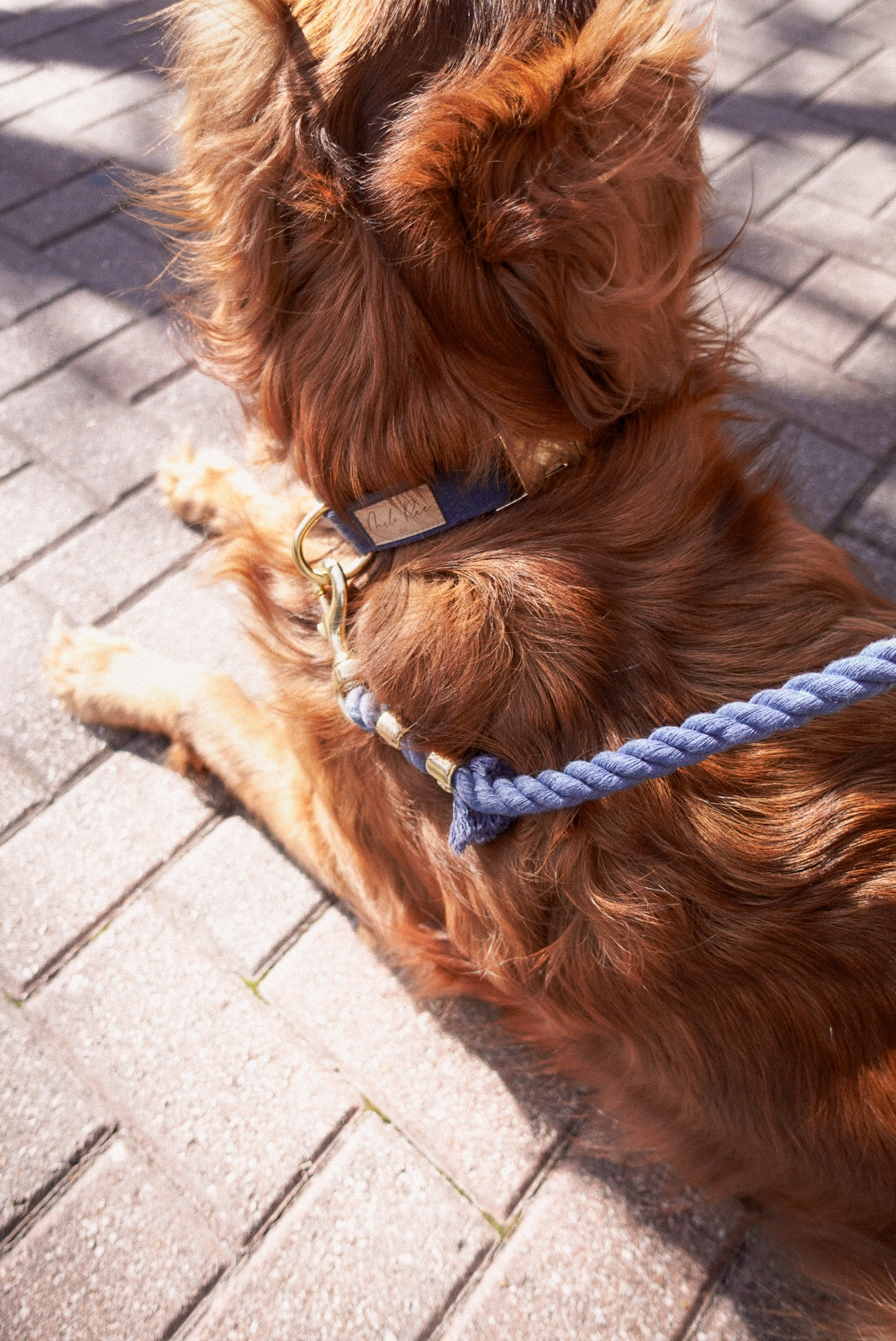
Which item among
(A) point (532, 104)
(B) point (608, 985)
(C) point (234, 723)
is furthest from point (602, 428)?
(C) point (234, 723)

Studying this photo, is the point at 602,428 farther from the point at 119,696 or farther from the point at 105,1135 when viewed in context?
the point at 105,1135

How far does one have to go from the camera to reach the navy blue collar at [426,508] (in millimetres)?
1301

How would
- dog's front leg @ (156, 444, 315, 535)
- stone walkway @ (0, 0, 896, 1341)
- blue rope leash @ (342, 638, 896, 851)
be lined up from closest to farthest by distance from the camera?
1. blue rope leash @ (342, 638, 896, 851)
2. stone walkway @ (0, 0, 896, 1341)
3. dog's front leg @ (156, 444, 315, 535)

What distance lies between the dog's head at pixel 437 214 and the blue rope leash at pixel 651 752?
0.44 metres

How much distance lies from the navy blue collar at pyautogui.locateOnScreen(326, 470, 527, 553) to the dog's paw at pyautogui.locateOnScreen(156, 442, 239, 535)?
1.21 meters

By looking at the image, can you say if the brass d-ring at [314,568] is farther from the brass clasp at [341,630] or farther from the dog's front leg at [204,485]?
the dog's front leg at [204,485]

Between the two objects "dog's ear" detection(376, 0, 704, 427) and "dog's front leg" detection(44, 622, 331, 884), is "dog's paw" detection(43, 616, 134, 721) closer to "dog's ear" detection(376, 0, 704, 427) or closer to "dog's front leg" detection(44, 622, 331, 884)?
"dog's front leg" detection(44, 622, 331, 884)

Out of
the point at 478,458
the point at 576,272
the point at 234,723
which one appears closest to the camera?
the point at 576,272

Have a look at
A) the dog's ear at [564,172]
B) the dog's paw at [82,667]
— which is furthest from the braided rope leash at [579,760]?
the dog's paw at [82,667]

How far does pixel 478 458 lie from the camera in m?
1.28

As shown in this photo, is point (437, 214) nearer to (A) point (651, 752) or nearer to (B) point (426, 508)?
(B) point (426, 508)

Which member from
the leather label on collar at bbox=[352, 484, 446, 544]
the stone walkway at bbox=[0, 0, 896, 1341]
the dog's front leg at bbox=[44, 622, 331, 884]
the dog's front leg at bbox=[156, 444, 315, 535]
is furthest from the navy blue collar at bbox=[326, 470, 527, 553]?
the dog's front leg at bbox=[156, 444, 315, 535]

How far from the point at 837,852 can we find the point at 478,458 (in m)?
0.71

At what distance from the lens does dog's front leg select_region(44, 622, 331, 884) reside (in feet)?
6.53
